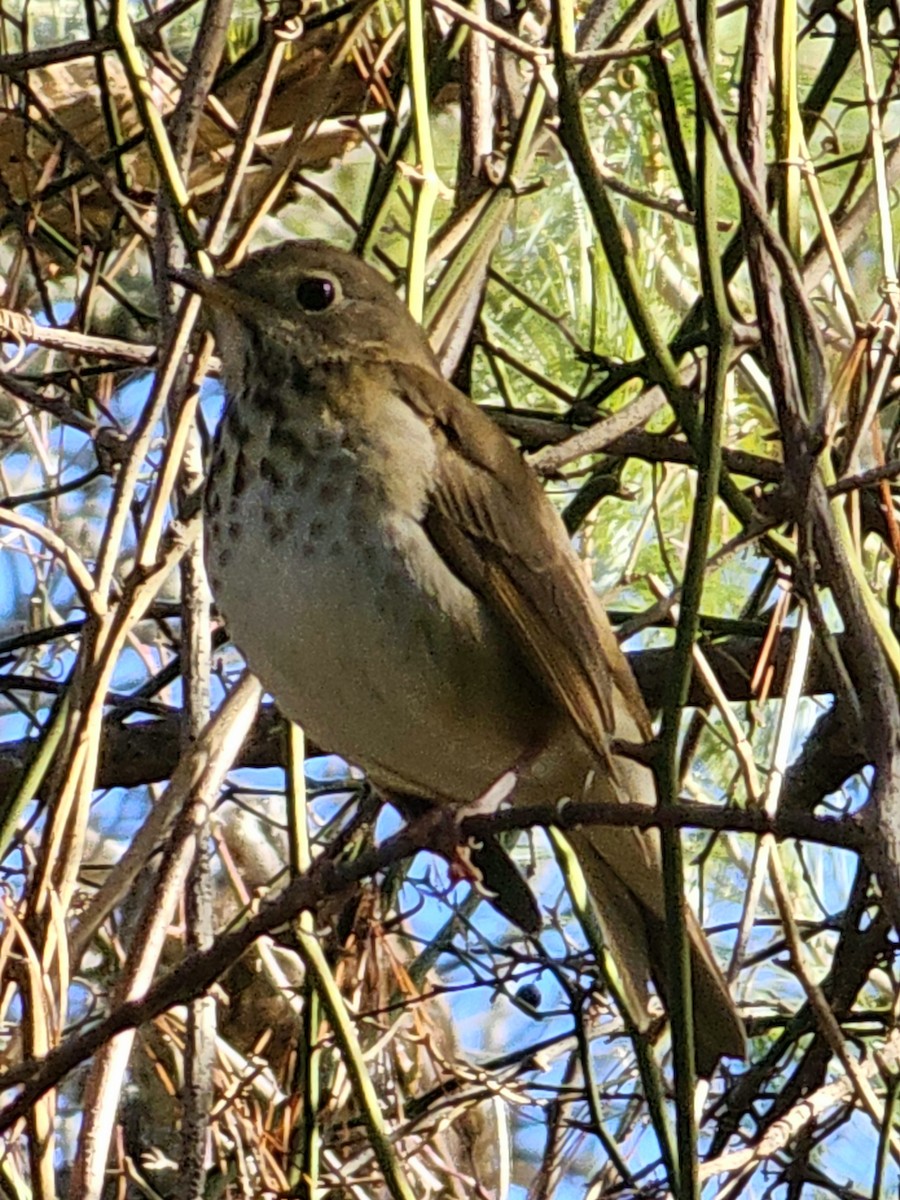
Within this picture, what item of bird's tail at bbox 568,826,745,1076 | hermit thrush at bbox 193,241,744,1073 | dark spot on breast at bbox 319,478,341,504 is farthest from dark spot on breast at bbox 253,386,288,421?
bird's tail at bbox 568,826,745,1076

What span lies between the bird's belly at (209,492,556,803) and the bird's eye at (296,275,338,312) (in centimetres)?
40

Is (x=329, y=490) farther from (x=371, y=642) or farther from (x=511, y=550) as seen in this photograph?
(x=511, y=550)

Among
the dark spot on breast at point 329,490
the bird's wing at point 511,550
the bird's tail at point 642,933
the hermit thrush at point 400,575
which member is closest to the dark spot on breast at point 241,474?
the hermit thrush at point 400,575

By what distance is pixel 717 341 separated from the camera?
→ 5.34ft

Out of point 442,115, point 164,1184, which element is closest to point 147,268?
point 442,115

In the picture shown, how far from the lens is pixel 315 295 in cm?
256

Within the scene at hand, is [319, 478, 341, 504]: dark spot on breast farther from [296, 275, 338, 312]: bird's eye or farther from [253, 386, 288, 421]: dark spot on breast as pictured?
[296, 275, 338, 312]: bird's eye

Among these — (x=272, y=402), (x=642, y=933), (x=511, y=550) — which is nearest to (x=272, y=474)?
(x=272, y=402)

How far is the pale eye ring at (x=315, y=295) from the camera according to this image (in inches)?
101

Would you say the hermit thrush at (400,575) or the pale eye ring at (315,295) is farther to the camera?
the pale eye ring at (315,295)

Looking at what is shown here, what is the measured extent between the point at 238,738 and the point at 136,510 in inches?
18.6

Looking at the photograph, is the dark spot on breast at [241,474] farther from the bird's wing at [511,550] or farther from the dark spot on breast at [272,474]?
the bird's wing at [511,550]

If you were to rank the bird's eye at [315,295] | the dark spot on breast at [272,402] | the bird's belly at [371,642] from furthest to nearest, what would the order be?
the bird's eye at [315,295], the dark spot on breast at [272,402], the bird's belly at [371,642]

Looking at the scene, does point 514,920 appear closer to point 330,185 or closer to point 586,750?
point 586,750
